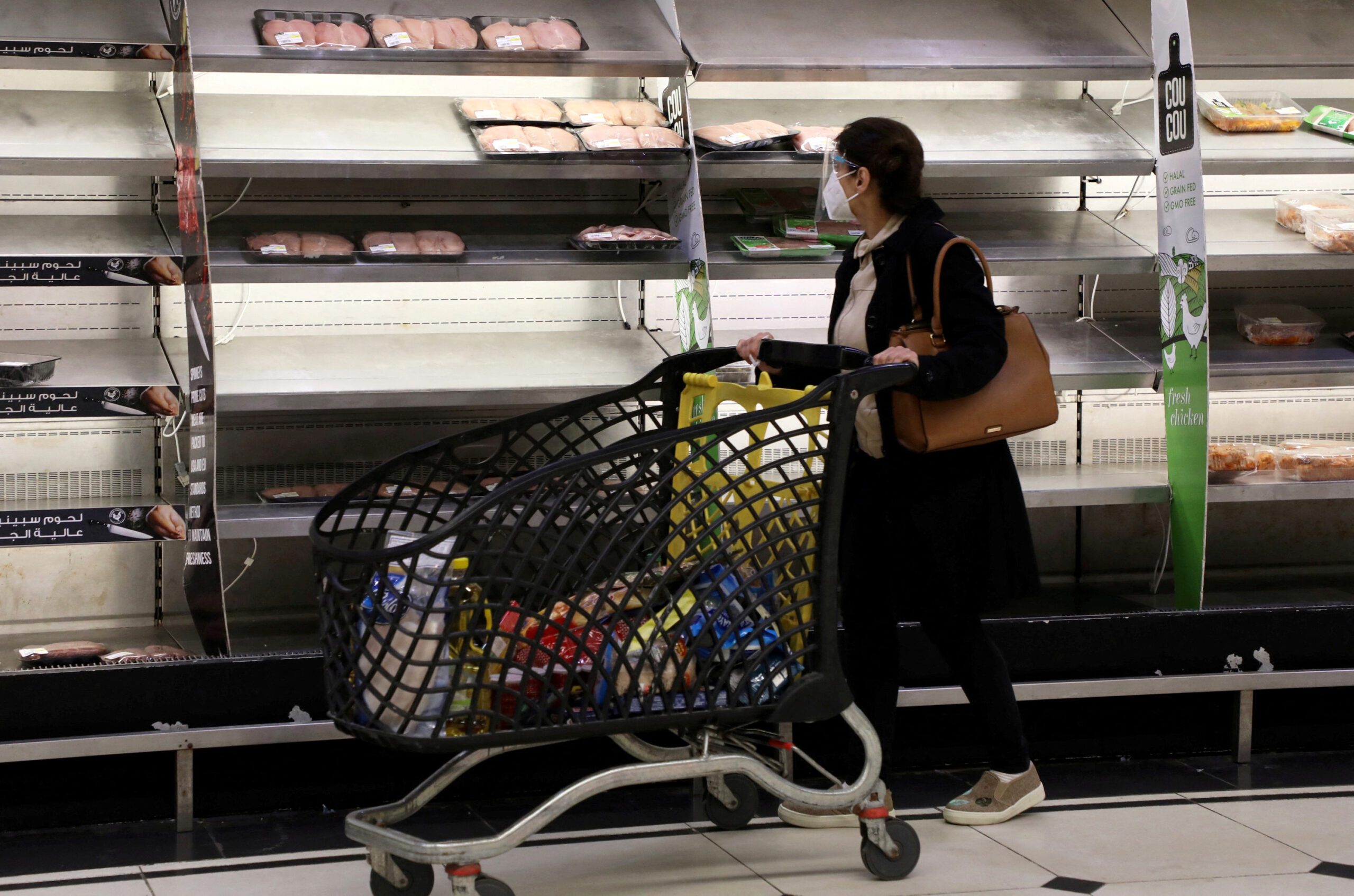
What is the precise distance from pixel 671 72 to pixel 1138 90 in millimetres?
1717

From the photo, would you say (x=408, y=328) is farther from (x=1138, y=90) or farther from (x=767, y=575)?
(x=1138, y=90)

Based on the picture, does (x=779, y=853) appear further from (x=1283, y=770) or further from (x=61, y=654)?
(x=61, y=654)

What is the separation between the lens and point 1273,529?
5.16 meters

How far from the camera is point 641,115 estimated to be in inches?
166

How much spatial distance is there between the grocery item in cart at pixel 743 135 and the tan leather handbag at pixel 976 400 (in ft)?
3.63

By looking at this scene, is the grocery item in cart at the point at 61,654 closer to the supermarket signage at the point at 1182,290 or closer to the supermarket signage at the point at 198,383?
the supermarket signage at the point at 198,383

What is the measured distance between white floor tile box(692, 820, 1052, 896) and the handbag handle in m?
1.10

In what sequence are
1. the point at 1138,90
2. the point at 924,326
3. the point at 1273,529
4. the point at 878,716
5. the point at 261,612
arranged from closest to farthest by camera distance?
the point at 924,326
the point at 878,716
the point at 261,612
the point at 1138,90
the point at 1273,529

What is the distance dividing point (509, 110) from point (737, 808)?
1.98 m

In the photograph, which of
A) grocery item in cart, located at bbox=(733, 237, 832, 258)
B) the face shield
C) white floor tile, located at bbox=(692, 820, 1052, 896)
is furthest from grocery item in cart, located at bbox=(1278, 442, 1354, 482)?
the face shield

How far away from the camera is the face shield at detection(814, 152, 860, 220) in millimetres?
3107

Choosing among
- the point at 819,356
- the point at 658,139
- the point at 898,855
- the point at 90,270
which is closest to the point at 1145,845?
the point at 898,855

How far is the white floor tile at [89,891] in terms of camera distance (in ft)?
9.84

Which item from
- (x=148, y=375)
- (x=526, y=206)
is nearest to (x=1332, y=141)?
(x=526, y=206)
